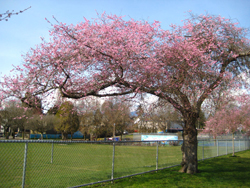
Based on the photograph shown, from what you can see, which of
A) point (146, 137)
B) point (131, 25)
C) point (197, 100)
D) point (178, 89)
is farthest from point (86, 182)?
point (146, 137)

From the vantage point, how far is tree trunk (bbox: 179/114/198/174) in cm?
975

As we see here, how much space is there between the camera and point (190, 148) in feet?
32.3

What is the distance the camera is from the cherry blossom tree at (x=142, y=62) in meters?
7.94

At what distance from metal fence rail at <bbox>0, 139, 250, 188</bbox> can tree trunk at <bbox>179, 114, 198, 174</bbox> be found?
120 cm

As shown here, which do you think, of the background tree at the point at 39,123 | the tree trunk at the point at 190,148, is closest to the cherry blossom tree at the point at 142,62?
the tree trunk at the point at 190,148

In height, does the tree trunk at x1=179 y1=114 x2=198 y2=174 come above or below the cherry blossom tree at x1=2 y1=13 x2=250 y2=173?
below

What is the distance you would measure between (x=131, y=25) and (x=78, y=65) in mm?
2780

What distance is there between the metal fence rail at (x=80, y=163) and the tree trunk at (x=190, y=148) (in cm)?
120

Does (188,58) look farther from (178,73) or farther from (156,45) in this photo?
(156,45)

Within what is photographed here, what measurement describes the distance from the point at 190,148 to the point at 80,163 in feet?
16.0

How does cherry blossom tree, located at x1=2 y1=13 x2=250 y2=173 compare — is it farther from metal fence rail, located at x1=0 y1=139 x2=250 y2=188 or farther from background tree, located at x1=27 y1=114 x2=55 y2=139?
background tree, located at x1=27 y1=114 x2=55 y2=139

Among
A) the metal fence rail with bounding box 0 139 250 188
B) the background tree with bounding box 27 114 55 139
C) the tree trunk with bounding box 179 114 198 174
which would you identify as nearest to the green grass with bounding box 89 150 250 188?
the metal fence rail with bounding box 0 139 250 188

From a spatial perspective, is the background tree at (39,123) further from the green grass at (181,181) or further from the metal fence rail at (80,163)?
the green grass at (181,181)

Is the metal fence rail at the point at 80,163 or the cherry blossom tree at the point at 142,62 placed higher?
the cherry blossom tree at the point at 142,62
